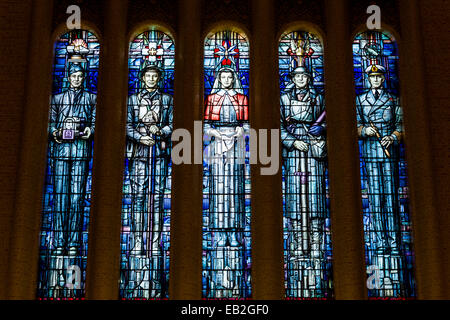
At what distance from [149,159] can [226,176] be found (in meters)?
1.77

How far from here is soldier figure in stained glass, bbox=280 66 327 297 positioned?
57.3ft

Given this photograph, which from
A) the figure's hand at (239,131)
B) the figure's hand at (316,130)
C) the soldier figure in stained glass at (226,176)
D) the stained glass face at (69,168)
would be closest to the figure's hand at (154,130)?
the soldier figure in stained glass at (226,176)

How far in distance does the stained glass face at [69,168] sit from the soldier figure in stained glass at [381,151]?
619 centimetres

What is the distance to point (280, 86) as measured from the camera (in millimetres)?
18797

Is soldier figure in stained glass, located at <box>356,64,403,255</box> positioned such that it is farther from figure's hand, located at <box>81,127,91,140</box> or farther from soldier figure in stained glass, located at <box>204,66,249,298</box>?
figure's hand, located at <box>81,127,91,140</box>

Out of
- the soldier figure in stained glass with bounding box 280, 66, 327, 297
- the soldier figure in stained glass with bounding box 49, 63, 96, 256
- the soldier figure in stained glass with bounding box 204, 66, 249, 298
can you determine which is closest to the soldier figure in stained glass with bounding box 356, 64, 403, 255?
the soldier figure in stained glass with bounding box 280, 66, 327, 297

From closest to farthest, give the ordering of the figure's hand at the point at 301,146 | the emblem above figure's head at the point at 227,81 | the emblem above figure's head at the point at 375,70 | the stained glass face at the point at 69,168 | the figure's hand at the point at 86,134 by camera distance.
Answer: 1. the stained glass face at the point at 69,168
2. the figure's hand at the point at 301,146
3. the figure's hand at the point at 86,134
4. the emblem above figure's head at the point at 227,81
5. the emblem above figure's head at the point at 375,70

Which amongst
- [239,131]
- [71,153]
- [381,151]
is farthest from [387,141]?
[71,153]

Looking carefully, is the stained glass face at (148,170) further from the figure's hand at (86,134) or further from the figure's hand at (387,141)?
the figure's hand at (387,141)

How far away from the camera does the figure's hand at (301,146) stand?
18281 millimetres

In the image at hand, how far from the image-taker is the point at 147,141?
724 inches

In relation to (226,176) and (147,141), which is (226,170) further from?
(147,141)

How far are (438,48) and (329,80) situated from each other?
262cm
